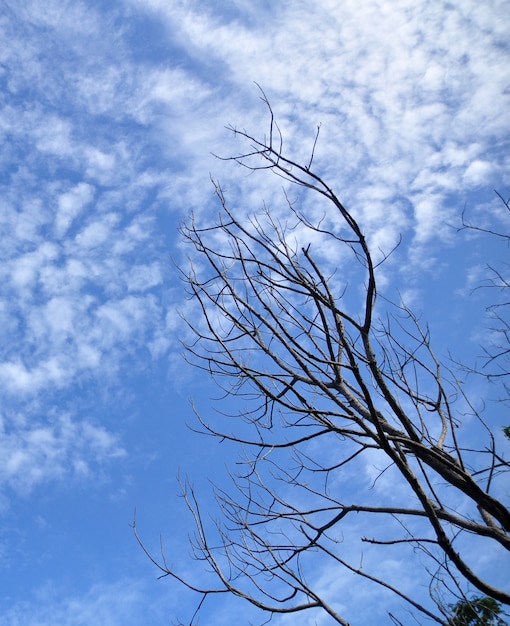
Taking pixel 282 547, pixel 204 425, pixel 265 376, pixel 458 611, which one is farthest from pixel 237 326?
pixel 458 611

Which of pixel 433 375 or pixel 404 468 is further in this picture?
pixel 433 375

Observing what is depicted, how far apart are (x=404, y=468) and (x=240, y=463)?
1.20 meters

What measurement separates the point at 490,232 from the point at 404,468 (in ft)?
4.94

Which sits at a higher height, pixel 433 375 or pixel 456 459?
pixel 433 375

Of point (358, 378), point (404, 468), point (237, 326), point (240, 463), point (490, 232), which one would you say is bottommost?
point (404, 468)

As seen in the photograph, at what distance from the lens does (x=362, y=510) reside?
292cm

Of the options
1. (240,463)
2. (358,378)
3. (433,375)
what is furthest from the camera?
(433,375)

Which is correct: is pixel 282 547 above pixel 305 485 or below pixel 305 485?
below

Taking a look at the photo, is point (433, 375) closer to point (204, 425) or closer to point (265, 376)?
point (265, 376)

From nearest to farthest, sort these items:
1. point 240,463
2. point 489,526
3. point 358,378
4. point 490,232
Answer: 1. point 358,378
2. point 489,526
3. point 490,232
4. point 240,463

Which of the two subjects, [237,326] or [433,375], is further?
[433,375]

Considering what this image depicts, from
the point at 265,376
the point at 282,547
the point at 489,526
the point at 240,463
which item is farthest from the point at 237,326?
the point at 489,526

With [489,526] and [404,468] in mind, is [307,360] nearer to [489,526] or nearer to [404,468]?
[404,468]

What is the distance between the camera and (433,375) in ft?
11.7
